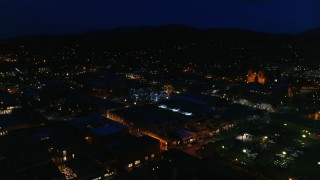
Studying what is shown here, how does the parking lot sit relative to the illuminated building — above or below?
below

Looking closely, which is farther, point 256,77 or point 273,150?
point 256,77

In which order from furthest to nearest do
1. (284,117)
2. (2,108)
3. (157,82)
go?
(157,82), (2,108), (284,117)

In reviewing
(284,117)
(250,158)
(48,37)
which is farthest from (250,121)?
(48,37)

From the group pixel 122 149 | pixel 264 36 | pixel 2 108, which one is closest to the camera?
pixel 122 149

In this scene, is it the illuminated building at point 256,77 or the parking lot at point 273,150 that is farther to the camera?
the illuminated building at point 256,77

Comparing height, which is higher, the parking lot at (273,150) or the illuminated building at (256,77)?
the illuminated building at (256,77)

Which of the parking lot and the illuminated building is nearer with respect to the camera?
the parking lot

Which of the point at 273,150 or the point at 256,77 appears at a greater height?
the point at 256,77

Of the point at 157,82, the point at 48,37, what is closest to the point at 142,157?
the point at 157,82

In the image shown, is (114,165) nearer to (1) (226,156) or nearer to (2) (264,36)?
(1) (226,156)

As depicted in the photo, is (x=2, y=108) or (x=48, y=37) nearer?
(x=2, y=108)
